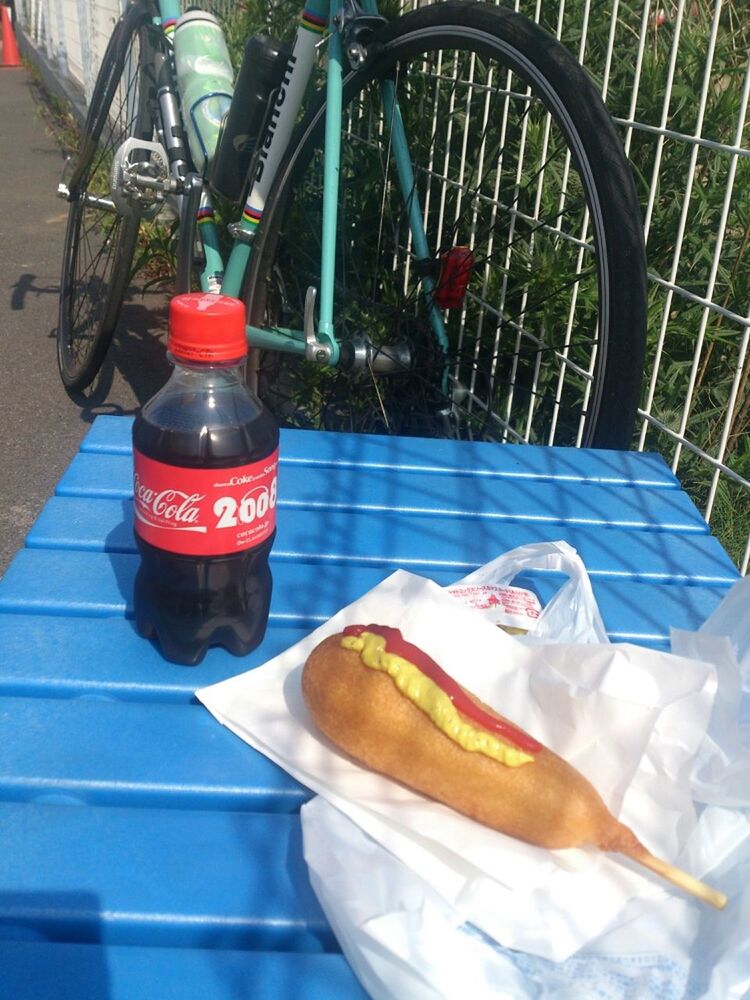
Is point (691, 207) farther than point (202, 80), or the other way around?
point (202, 80)

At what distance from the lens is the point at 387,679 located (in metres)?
0.96

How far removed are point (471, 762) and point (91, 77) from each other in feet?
26.2

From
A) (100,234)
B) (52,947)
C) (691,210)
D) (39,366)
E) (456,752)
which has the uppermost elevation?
(691,210)

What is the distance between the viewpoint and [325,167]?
2367mm

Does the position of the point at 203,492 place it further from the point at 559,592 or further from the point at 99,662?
the point at 559,592

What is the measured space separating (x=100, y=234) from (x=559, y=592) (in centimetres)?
349

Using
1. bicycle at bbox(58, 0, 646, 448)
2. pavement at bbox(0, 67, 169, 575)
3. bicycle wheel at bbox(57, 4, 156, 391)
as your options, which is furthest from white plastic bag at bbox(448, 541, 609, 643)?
bicycle wheel at bbox(57, 4, 156, 391)

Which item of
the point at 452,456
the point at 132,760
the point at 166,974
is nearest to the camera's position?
the point at 166,974

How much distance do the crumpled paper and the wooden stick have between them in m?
0.02

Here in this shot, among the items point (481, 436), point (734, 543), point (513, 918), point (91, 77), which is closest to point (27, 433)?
point (481, 436)

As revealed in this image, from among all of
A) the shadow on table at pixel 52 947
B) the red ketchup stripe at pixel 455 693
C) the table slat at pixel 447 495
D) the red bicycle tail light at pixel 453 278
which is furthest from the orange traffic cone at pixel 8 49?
the shadow on table at pixel 52 947

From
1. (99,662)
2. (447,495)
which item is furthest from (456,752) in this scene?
(447,495)

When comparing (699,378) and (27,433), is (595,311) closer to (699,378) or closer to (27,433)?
(699,378)

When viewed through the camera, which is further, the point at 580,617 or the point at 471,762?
the point at 580,617
